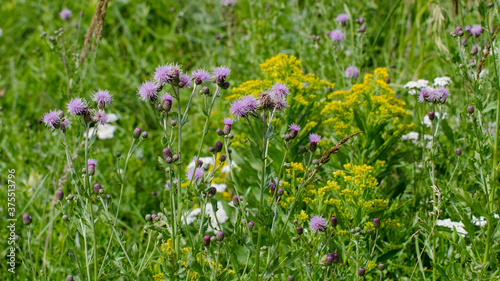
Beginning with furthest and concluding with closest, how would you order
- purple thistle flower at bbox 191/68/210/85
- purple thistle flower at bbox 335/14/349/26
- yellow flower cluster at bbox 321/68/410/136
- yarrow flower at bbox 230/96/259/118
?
purple thistle flower at bbox 335/14/349/26
yellow flower cluster at bbox 321/68/410/136
purple thistle flower at bbox 191/68/210/85
yarrow flower at bbox 230/96/259/118

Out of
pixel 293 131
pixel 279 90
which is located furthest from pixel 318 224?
pixel 279 90

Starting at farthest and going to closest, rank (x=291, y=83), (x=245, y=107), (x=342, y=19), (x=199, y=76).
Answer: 1. (x=342, y=19)
2. (x=291, y=83)
3. (x=199, y=76)
4. (x=245, y=107)

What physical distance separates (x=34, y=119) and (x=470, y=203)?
3486mm

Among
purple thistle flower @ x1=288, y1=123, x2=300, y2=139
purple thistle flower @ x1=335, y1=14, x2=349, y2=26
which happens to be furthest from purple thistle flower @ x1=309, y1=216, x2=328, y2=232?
purple thistle flower @ x1=335, y1=14, x2=349, y2=26

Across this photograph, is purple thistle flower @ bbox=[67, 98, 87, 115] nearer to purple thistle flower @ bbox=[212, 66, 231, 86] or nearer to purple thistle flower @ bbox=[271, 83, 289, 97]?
purple thistle flower @ bbox=[212, 66, 231, 86]

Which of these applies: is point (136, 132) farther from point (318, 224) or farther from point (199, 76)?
point (318, 224)

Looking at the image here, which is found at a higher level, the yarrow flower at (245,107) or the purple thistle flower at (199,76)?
the purple thistle flower at (199,76)

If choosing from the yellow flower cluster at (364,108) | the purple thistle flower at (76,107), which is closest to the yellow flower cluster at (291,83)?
the yellow flower cluster at (364,108)

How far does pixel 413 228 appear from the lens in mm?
2361

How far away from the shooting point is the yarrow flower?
1672 millimetres

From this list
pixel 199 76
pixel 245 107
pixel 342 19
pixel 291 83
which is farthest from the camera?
pixel 342 19

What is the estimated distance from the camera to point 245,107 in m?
1.68

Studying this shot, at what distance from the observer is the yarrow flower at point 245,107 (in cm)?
167

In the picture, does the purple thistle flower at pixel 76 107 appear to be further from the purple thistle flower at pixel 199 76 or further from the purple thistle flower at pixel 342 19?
the purple thistle flower at pixel 342 19
